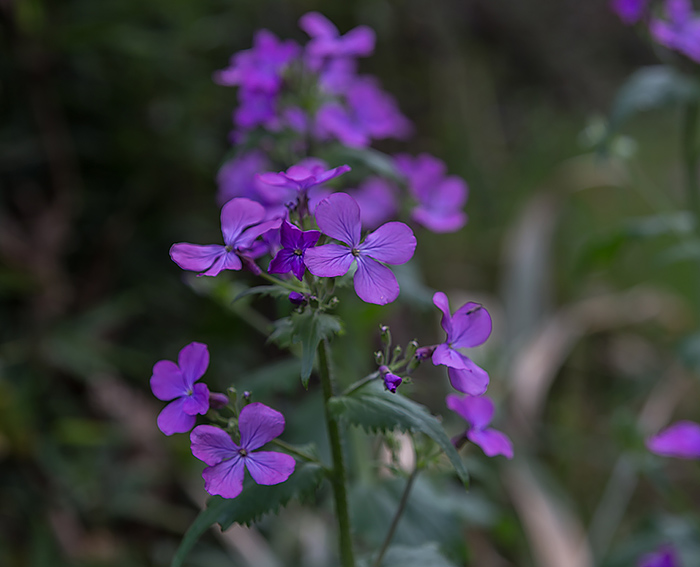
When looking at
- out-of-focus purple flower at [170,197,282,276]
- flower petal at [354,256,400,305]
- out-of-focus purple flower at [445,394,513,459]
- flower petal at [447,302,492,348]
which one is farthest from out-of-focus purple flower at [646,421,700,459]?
out-of-focus purple flower at [170,197,282,276]

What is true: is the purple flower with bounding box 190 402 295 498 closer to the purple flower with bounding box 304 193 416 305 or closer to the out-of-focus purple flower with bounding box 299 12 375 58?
the purple flower with bounding box 304 193 416 305

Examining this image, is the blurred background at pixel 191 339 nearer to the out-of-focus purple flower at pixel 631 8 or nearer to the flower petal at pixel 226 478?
the out-of-focus purple flower at pixel 631 8

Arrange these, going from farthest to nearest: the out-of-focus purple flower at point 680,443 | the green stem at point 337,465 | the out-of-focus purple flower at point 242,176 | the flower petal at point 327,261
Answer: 1. the out-of-focus purple flower at point 242,176
2. the out-of-focus purple flower at point 680,443
3. the green stem at point 337,465
4. the flower petal at point 327,261

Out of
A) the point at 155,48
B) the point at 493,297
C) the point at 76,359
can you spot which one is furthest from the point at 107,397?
the point at 493,297

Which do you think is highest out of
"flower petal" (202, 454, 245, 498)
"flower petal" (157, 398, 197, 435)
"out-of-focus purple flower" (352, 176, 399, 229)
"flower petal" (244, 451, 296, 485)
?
"flower petal" (157, 398, 197, 435)

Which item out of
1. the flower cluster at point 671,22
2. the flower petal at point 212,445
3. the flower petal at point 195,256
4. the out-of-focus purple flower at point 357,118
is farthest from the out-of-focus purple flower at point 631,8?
the flower petal at point 212,445

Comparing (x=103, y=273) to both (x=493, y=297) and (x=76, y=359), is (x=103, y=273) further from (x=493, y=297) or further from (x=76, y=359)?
(x=493, y=297)

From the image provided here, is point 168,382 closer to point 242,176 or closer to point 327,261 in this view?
point 327,261

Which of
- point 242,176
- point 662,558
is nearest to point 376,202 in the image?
point 242,176
